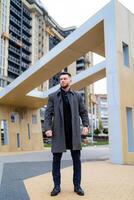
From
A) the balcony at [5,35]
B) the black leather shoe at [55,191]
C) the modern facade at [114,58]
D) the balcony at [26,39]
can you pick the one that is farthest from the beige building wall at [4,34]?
the black leather shoe at [55,191]

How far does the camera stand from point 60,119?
12.9 feet

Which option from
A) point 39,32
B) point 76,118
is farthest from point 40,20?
point 76,118

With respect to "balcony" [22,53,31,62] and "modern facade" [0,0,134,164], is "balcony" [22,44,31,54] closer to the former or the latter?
"balcony" [22,53,31,62]

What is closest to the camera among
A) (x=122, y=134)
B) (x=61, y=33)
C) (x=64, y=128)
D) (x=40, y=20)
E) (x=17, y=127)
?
(x=64, y=128)

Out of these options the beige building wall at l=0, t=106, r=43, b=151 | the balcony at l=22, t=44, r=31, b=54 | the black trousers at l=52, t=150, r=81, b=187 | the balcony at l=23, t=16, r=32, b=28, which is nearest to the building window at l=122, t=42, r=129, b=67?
the black trousers at l=52, t=150, r=81, b=187

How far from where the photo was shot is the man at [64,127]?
12.6ft

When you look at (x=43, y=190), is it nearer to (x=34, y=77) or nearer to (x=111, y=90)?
(x=111, y=90)

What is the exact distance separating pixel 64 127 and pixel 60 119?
0.40ft

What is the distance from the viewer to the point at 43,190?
13.5 ft

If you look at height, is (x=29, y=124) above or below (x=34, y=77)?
below

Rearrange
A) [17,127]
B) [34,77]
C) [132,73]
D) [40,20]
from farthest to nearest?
[40,20] → [17,127] → [34,77] → [132,73]

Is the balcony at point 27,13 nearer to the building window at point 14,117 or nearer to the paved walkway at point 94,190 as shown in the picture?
the building window at point 14,117

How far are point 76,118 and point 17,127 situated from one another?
→ 15.5 metres

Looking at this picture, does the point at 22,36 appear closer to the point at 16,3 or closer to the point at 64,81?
the point at 16,3
